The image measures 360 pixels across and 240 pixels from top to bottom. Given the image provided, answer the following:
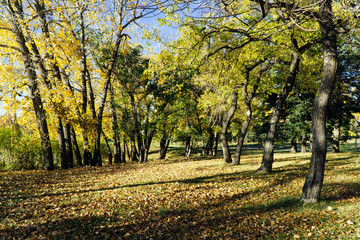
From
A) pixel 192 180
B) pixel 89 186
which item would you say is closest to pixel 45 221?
pixel 89 186

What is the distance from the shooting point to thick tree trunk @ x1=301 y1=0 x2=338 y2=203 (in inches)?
214

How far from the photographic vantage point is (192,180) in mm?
9648

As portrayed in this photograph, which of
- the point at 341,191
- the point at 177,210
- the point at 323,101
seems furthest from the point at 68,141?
the point at 341,191

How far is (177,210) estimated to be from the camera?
6.01 m

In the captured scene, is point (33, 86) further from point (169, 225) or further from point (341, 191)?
point (341, 191)

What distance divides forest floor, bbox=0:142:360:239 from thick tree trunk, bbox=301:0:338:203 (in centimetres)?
66

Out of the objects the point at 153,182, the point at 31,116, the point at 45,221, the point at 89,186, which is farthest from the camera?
the point at 31,116

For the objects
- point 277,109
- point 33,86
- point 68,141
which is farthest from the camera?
point 68,141

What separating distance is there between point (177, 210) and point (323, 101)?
4.89 metres

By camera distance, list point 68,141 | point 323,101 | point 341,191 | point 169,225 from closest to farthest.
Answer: point 169,225 → point 323,101 → point 341,191 → point 68,141

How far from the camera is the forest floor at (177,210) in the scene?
4660mm

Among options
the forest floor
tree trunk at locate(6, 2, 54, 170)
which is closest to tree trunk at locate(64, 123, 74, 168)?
tree trunk at locate(6, 2, 54, 170)

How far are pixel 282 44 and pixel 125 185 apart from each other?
908 centimetres

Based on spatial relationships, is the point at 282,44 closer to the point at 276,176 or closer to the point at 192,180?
the point at 276,176
